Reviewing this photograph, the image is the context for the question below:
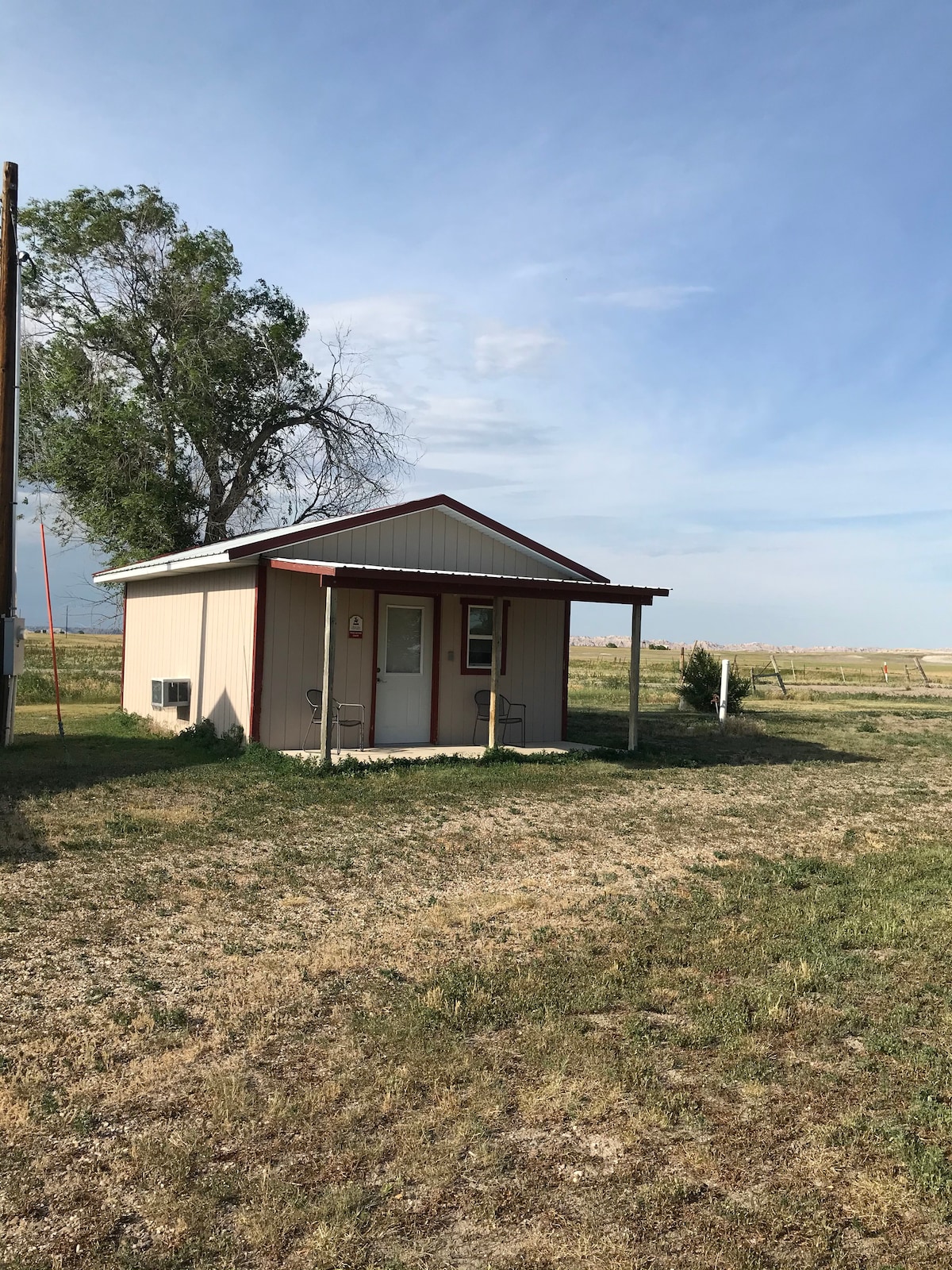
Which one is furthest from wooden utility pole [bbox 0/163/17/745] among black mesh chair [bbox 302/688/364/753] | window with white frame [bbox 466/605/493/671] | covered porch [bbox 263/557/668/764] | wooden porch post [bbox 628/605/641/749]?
wooden porch post [bbox 628/605/641/749]

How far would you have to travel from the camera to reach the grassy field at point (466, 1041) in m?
3.08

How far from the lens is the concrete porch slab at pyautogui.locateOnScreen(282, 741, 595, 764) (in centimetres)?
1209

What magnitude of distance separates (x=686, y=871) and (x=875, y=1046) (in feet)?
11.0

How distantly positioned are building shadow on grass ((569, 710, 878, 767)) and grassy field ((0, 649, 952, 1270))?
186 inches

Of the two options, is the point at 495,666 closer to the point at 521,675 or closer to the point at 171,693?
the point at 521,675

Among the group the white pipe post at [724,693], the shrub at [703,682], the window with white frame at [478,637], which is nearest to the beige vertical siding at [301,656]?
the window with white frame at [478,637]

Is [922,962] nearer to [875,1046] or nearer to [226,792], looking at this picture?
[875,1046]

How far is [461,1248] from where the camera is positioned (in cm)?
297

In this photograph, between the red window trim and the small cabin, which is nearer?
the small cabin

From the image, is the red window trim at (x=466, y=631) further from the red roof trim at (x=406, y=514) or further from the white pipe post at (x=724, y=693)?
the white pipe post at (x=724, y=693)

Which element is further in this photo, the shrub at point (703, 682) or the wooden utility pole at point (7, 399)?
the shrub at point (703, 682)

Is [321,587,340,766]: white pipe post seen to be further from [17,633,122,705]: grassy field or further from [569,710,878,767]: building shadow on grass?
[17,633,122,705]: grassy field

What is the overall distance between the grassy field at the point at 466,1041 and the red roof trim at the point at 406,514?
3.73 metres

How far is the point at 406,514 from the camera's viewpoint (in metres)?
13.3
